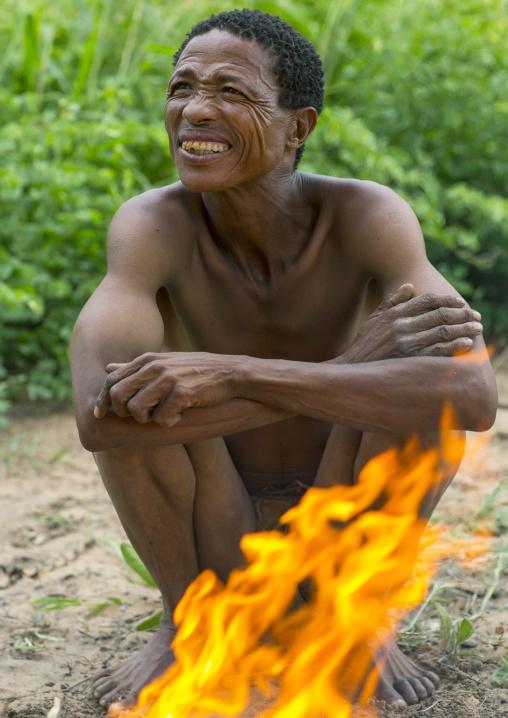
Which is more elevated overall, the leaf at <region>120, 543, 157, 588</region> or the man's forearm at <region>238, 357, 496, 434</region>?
the man's forearm at <region>238, 357, 496, 434</region>

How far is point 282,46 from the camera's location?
233 centimetres

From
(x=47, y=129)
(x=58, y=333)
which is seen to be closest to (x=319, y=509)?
(x=58, y=333)

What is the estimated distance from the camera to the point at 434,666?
8.37 ft

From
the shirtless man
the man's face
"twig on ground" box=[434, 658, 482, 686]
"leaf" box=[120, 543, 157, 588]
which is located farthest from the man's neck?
"twig on ground" box=[434, 658, 482, 686]

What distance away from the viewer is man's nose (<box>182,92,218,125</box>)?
89.8 inches

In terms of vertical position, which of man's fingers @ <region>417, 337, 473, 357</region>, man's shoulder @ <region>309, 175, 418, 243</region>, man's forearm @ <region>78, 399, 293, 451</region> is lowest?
man's forearm @ <region>78, 399, 293, 451</region>

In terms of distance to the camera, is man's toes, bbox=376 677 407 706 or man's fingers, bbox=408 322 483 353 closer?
man's fingers, bbox=408 322 483 353

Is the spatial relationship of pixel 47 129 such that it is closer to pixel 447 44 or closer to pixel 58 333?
pixel 58 333

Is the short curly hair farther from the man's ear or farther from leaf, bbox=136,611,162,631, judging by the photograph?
leaf, bbox=136,611,162,631

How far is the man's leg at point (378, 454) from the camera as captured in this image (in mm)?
2266

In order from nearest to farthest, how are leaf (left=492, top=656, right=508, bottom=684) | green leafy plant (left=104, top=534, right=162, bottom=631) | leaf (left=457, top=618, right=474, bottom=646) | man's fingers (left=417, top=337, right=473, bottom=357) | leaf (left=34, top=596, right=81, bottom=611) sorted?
man's fingers (left=417, top=337, right=473, bottom=357)
leaf (left=492, top=656, right=508, bottom=684)
leaf (left=457, top=618, right=474, bottom=646)
green leafy plant (left=104, top=534, right=162, bottom=631)
leaf (left=34, top=596, right=81, bottom=611)

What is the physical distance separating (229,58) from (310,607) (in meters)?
1.61

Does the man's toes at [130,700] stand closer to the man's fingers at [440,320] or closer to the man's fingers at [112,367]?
the man's fingers at [112,367]

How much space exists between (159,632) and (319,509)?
1.99ft
